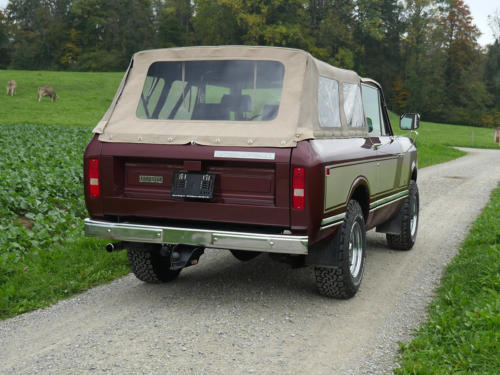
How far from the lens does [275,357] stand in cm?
409

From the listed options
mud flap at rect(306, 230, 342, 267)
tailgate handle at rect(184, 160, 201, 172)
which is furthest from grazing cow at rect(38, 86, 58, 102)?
mud flap at rect(306, 230, 342, 267)

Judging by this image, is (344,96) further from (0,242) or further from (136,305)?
(0,242)

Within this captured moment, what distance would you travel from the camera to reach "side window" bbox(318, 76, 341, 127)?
5.18 metres

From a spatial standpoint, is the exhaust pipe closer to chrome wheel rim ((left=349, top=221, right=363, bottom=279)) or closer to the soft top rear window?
the soft top rear window

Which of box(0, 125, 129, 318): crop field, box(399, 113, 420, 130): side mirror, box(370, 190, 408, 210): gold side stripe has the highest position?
box(399, 113, 420, 130): side mirror

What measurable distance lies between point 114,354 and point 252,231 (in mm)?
1471

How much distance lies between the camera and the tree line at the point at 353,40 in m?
77.2

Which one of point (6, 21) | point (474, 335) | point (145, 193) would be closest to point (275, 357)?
point (474, 335)

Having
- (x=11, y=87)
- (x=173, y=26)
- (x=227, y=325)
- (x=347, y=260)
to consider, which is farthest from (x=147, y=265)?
(x=173, y=26)

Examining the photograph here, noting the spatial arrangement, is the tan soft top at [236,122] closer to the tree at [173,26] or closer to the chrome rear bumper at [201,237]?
the chrome rear bumper at [201,237]

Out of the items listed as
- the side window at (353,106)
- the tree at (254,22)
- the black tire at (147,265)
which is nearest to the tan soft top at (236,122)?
the side window at (353,106)

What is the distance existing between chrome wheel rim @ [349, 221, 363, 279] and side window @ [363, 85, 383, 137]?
1411 mm

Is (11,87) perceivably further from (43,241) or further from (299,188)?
(299,188)

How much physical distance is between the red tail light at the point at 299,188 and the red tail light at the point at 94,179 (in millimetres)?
1760
